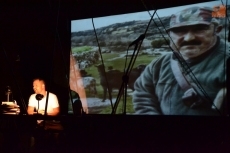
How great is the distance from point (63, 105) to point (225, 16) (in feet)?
7.10

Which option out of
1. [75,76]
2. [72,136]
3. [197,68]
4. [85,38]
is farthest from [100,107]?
[72,136]

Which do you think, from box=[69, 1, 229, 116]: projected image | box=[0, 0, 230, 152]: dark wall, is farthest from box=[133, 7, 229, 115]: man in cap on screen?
box=[0, 0, 230, 152]: dark wall

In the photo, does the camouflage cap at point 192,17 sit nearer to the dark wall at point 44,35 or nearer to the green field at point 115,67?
the dark wall at point 44,35

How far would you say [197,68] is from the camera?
3262 millimetres

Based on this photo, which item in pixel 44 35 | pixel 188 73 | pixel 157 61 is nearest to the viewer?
pixel 188 73

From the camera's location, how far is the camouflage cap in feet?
10.6

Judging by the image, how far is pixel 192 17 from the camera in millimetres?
3336

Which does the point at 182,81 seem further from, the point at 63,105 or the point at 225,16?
the point at 63,105

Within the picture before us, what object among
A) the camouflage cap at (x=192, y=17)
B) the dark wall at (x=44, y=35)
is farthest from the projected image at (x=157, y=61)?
the dark wall at (x=44, y=35)

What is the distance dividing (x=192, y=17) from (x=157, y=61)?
575 millimetres

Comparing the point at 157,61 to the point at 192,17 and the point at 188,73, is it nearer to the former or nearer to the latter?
the point at 188,73

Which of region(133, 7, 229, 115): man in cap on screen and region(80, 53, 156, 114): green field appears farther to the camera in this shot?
region(80, 53, 156, 114): green field

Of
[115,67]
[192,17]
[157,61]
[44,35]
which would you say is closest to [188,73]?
[157,61]

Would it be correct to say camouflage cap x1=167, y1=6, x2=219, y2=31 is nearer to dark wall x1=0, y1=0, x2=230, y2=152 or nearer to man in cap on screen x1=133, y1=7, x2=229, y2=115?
man in cap on screen x1=133, y1=7, x2=229, y2=115
